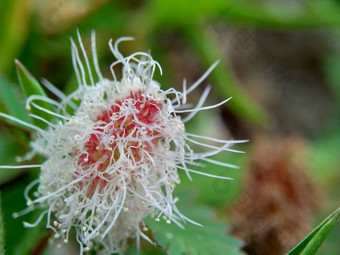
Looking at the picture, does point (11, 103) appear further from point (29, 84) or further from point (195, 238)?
point (195, 238)

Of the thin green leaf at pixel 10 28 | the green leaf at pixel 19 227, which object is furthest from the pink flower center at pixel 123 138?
the thin green leaf at pixel 10 28

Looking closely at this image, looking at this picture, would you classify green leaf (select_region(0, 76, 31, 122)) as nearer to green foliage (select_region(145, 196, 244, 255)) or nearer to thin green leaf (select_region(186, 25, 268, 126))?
green foliage (select_region(145, 196, 244, 255))

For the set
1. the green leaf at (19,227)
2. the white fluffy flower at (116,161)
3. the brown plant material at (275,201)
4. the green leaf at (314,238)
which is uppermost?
the white fluffy flower at (116,161)

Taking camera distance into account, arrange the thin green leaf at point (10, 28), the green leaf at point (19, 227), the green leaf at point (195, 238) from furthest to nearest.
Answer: the thin green leaf at point (10, 28), the green leaf at point (19, 227), the green leaf at point (195, 238)

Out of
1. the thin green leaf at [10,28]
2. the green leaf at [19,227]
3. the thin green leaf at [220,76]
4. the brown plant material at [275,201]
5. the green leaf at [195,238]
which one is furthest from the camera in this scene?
the thin green leaf at [220,76]

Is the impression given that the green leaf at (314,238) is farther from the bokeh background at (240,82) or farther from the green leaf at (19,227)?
the green leaf at (19,227)

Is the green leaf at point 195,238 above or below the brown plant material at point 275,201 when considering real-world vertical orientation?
above

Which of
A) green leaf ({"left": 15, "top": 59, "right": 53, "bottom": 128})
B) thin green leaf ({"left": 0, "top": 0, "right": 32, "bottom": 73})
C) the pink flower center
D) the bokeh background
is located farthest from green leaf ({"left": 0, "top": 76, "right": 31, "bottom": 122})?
thin green leaf ({"left": 0, "top": 0, "right": 32, "bottom": 73})

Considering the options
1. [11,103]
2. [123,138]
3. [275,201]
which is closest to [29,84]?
[11,103]
